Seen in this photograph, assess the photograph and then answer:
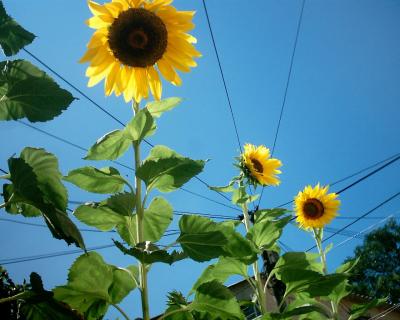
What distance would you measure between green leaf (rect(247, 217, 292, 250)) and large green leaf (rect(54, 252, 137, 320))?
1022mm

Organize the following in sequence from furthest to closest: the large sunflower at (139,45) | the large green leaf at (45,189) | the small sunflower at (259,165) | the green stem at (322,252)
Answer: the small sunflower at (259,165)
the green stem at (322,252)
the large sunflower at (139,45)
the large green leaf at (45,189)

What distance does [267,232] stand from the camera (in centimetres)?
226

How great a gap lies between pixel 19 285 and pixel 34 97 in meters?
1.20

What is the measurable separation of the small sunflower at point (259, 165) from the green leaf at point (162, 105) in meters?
1.69

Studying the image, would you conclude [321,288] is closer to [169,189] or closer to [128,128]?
[169,189]

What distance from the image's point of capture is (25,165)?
105 cm

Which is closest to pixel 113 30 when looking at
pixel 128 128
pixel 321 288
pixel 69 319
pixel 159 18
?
pixel 159 18

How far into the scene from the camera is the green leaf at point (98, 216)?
1402 millimetres

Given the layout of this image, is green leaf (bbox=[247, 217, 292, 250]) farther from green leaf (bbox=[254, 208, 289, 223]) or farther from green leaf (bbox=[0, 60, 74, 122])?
green leaf (bbox=[0, 60, 74, 122])

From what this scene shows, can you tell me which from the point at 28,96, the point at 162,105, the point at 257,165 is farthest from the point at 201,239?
the point at 257,165

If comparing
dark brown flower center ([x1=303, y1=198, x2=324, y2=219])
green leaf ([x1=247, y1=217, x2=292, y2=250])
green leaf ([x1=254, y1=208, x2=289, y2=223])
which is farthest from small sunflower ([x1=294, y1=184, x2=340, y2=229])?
green leaf ([x1=247, y1=217, x2=292, y2=250])

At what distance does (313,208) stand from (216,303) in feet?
9.68

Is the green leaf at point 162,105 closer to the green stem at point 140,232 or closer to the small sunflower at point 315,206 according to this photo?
the green stem at point 140,232

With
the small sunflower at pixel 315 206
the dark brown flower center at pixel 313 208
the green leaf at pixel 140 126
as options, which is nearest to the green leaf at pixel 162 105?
the green leaf at pixel 140 126
